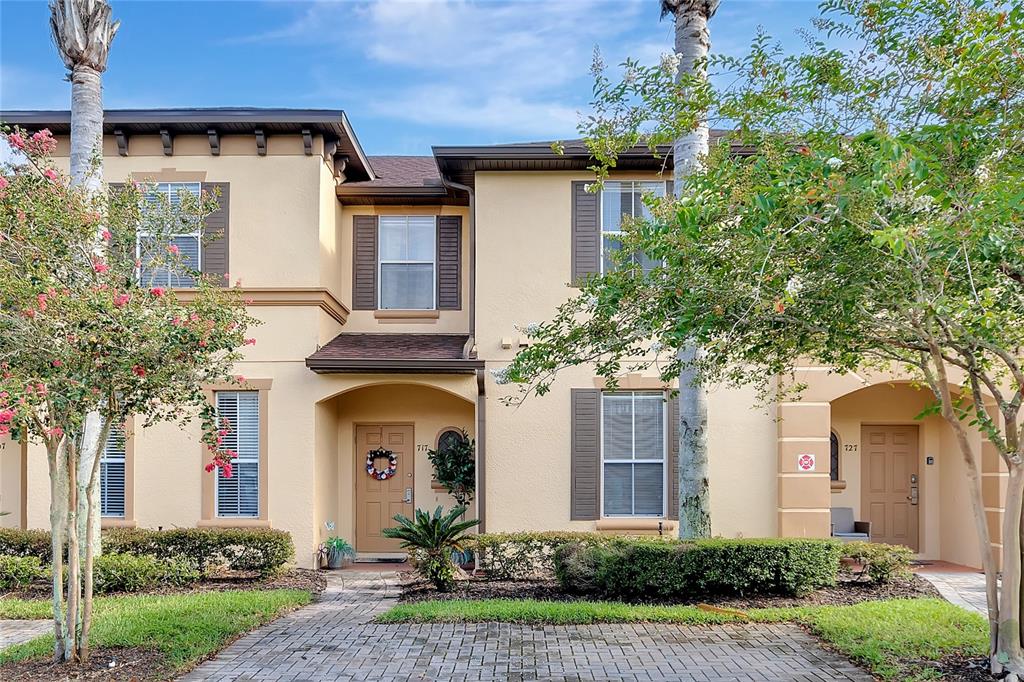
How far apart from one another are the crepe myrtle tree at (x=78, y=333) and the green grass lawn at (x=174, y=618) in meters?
0.63

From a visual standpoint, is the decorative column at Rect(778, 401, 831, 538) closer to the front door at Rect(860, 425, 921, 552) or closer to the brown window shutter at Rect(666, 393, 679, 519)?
the brown window shutter at Rect(666, 393, 679, 519)

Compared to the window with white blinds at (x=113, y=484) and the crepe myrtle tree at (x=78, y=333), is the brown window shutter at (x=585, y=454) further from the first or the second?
the window with white blinds at (x=113, y=484)

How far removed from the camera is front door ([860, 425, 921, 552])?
46.5 ft

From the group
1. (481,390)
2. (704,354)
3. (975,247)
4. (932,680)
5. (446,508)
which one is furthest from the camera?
(446,508)

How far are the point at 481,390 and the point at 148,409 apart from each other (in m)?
6.16

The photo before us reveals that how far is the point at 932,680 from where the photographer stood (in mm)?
6539

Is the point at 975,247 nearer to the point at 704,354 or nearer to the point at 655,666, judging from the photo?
the point at 655,666

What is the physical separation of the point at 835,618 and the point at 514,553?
4.39 m

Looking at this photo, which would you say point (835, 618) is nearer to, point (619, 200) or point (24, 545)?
point (619, 200)

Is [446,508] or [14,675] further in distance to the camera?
[446,508]

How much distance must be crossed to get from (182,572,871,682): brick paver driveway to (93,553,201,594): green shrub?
2615 mm

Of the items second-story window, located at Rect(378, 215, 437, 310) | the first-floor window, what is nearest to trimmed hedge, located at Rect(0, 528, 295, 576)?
second-story window, located at Rect(378, 215, 437, 310)

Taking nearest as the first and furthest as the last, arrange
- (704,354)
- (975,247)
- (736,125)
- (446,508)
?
(975,247), (736,125), (704,354), (446,508)

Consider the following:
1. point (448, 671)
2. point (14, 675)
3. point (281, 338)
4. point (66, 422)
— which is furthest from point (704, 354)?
point (14, 675)
